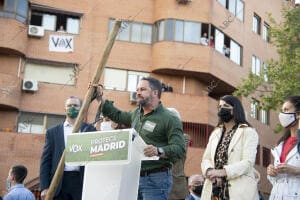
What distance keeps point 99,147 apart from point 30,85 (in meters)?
21.7

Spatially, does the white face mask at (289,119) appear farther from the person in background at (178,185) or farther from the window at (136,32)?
the window at (136,32)

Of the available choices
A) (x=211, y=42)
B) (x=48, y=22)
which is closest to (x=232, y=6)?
(x=211, y=42)

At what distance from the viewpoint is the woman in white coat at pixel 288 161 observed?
612cm

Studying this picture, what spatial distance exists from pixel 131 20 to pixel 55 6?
388 centimetres

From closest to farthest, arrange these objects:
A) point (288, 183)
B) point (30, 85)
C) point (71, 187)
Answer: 1. point (288, 183)
2. point (71, 187)
3. point (30, 85)

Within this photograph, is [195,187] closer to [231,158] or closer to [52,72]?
[231,158]

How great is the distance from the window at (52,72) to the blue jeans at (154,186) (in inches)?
855

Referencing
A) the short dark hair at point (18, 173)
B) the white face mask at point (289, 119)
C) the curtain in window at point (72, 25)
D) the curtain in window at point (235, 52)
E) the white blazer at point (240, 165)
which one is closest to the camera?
the white blazer at point (240, 165)

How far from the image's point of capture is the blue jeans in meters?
5.95

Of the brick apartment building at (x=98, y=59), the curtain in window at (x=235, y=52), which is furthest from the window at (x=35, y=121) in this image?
the curtain in window at (x=235, y=52)

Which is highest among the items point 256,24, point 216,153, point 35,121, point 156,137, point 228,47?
point 256,24

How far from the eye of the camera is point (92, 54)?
91.6 feet

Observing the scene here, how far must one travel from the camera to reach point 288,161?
20.7 ft

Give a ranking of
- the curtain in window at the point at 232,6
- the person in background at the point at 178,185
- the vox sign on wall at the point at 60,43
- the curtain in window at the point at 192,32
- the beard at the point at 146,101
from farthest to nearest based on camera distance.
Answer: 1. the curtain in window at the point at 232,6
2. the curtain in window at the point at 192,32
3. the vox sign on wall at the point at 60,43
4. the person in background at the point at 178,185
5. the beard at the point at 146,101
